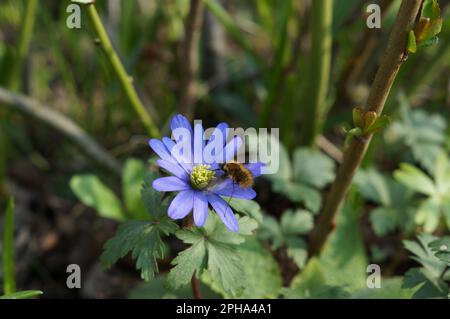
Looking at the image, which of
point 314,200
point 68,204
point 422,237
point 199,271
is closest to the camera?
point 199,271

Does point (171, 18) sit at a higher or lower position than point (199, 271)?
higher

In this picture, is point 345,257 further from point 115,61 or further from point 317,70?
point 115,61

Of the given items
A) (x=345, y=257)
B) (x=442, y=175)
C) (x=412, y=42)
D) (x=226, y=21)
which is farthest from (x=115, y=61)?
(x=442, y=175)

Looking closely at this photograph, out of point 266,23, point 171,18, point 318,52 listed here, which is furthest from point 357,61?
point 171,18

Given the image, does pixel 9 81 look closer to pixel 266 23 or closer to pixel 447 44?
pixel 266 23

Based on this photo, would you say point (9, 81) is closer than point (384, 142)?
Yes

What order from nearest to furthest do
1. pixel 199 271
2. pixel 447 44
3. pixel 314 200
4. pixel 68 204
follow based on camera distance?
pixel 199 271
pixel 314 200
pixel 447 44
pixel 68 204
